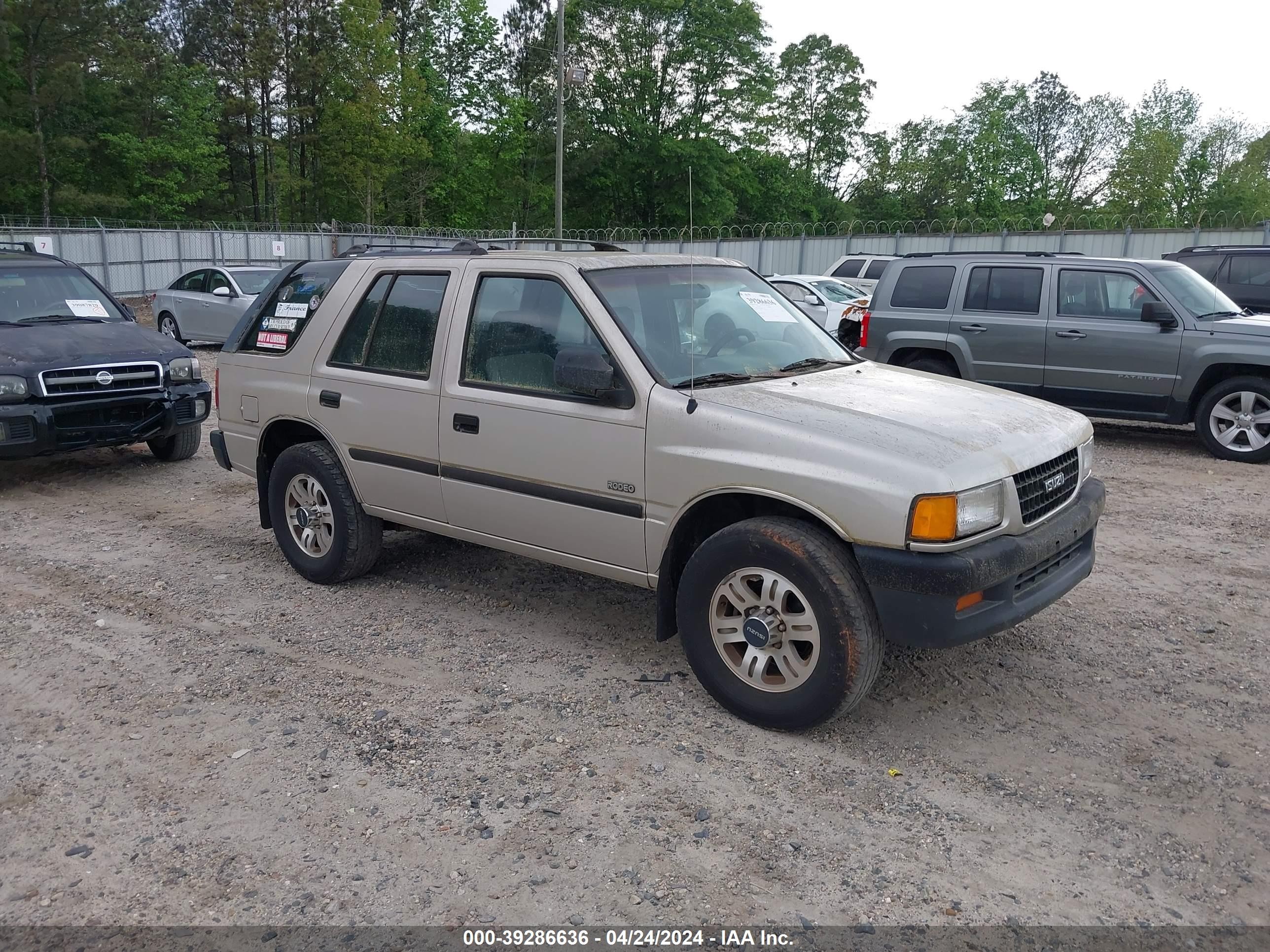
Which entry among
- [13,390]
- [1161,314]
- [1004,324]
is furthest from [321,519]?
[1161,314]

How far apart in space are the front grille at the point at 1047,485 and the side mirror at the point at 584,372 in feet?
5.49

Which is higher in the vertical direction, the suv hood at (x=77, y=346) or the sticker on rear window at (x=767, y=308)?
the sticker on rear window at (x=767, y=308)

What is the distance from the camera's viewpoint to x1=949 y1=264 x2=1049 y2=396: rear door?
10.2 m

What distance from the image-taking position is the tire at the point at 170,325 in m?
18.6

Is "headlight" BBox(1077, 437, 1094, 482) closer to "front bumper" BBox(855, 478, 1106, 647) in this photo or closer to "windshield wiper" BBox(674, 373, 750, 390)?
"front bumper" BBox(855, 478, 1106, 647)

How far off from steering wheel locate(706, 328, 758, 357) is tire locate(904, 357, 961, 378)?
626cm

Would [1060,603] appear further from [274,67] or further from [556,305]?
[274,67]

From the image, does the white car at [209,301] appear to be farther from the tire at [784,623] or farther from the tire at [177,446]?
the tire at [784,623]

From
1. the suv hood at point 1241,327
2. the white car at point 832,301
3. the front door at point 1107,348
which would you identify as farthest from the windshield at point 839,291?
the suv hood at point 1241,327

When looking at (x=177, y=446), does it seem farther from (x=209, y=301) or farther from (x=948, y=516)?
(x=209, y=301)

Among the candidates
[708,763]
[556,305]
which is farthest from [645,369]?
[708,763]

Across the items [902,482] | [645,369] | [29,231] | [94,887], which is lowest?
[94,887]

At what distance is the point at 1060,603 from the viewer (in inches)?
219

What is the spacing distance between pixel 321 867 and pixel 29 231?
27.8 m
